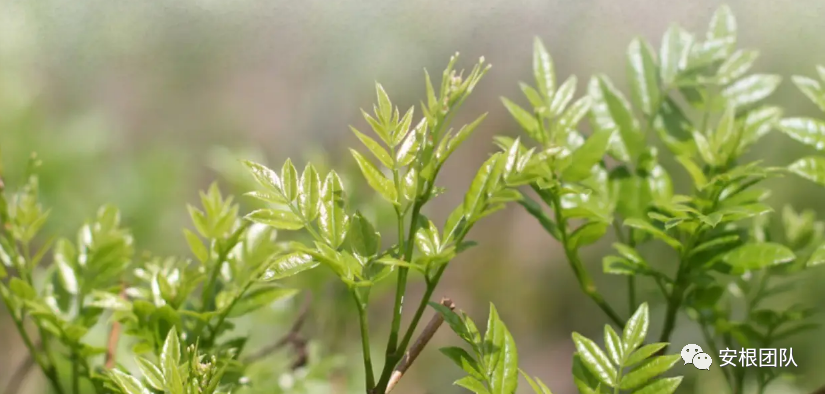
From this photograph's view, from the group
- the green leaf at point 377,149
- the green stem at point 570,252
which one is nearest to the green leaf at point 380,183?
the green leaf at point 377,149

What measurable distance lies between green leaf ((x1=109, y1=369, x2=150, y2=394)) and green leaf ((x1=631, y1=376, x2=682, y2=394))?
0.77 feet

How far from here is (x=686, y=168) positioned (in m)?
0.39

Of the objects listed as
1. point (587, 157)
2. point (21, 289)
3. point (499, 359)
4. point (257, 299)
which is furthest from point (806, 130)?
A: point (21, 289)

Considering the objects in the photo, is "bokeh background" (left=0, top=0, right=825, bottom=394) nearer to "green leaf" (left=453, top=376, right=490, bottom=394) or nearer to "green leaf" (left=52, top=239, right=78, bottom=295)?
"green leaf" (left=52, top=239, right=78, bottom=295)

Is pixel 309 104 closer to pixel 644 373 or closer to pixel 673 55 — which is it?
pixel 673 55

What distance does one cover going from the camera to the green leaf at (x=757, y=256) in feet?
1.10

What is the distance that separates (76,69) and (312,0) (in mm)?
303

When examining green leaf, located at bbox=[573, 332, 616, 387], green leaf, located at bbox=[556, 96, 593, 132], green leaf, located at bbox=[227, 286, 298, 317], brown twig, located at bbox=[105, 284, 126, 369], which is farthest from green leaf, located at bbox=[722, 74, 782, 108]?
brown twig, located at bbox=[105, 284, 126, 369]

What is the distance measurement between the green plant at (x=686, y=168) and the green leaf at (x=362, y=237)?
0.09m

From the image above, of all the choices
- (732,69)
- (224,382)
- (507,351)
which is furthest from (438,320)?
(732,69)

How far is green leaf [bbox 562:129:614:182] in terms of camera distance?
358mm

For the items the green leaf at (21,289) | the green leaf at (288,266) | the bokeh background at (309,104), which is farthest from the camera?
the bokeh background at (309,104)

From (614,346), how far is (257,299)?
21cm

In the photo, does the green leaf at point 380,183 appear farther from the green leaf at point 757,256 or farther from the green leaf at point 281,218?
the green leaf at point 757,256
